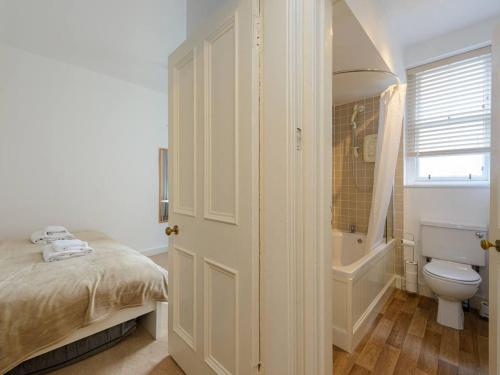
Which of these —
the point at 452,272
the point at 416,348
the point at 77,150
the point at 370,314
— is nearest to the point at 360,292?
the point at 370,314

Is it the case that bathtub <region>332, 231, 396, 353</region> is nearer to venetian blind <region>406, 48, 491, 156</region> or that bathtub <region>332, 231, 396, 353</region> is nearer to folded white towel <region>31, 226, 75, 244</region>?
venetian blind <region>406, 48, 491, 156</region>

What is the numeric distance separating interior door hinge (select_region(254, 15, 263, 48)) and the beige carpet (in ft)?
→ 6.09

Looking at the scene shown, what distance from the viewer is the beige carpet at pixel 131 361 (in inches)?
55.6

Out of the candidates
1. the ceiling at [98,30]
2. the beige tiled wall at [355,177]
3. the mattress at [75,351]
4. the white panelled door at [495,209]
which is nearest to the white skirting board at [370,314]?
the beige tiled wall at [355,177]

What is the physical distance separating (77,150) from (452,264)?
4386mm

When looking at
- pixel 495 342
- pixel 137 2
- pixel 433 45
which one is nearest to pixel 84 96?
pixel 137 2

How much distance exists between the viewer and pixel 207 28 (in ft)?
3.85

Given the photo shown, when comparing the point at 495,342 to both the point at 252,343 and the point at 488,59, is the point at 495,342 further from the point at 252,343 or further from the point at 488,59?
the point at 488,59

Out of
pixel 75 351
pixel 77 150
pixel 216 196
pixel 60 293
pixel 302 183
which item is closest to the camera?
pixel 302 183

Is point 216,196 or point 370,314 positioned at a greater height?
point 216,196

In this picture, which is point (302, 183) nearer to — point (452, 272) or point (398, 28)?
point (452, 272)

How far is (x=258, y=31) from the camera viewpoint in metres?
0.95

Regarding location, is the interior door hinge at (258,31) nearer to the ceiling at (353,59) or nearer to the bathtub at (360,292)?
the ceiling at (353,59)

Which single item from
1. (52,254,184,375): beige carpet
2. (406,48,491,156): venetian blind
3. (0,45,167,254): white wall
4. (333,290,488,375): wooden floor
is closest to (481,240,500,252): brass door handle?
(333,290,488,375): wooden floor
